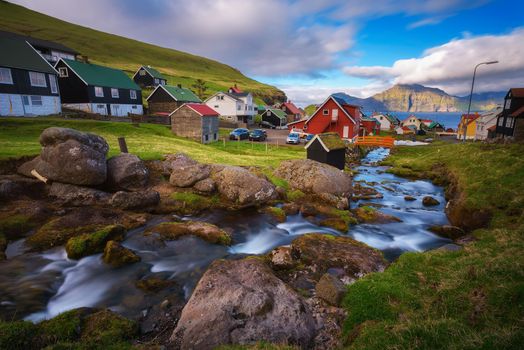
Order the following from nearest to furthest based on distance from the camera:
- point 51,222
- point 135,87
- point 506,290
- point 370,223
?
point 506,290 → point 51,222 → point 370,223 → point 135,87

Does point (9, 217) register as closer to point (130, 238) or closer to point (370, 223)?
point (130, 238)

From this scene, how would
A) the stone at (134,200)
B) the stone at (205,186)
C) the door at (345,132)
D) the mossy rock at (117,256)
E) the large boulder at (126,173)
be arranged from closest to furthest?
the mossy rock at (117,256), the stone at (134,200), the large boulder at (126,173), the stone at (205,186), the door at (345,132)

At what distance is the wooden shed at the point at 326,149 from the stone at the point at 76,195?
19.8m

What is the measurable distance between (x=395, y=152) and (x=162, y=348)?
58.8 m

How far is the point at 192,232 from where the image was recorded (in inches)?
612

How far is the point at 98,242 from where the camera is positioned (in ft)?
44.3

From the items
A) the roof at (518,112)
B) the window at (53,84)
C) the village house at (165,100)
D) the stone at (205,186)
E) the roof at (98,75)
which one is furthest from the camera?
the village house at (165,100)

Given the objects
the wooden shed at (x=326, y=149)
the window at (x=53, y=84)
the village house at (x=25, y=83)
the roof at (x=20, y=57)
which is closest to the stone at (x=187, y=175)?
the wooden shed at (x=326, y=149)

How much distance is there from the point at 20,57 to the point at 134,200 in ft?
154

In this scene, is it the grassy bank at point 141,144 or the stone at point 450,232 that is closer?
the stone at point 450,232

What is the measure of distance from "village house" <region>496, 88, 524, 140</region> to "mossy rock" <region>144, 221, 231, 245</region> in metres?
56.6

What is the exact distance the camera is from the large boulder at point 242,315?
23.4ft

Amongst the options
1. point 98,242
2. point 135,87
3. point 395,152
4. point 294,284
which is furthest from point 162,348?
point 135,87

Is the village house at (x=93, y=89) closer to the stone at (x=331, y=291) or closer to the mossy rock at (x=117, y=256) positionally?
the mossy rock at (x=117, y=256)
